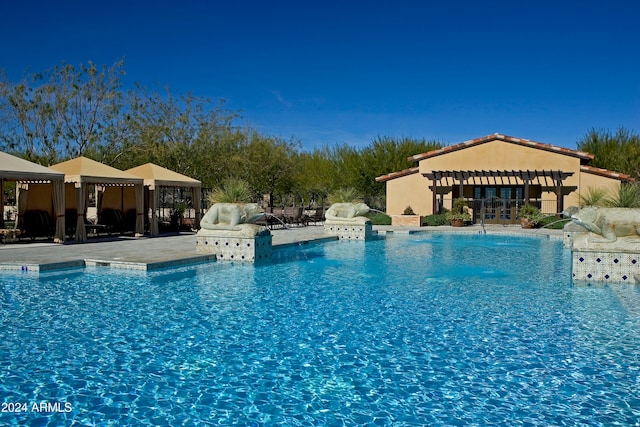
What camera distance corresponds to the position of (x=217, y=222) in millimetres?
13633

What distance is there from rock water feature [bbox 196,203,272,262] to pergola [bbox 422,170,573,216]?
17.0 metres

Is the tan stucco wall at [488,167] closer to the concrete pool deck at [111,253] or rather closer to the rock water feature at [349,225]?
the rock water feature at [349,225]

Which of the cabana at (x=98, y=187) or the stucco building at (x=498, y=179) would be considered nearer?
the cabana at (x=98, y=187)

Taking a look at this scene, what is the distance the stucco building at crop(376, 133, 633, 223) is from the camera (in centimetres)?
2747

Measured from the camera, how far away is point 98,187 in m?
21.1

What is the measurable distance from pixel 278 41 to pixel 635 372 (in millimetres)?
25290

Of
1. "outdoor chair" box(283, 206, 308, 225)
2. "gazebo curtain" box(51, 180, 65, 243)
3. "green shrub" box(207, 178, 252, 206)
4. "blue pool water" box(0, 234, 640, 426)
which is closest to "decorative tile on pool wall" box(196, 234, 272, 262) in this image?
"green shrub" box(207, 178, 252, 206)

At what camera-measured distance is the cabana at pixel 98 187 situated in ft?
53.3

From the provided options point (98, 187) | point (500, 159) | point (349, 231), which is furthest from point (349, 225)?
point (500, 159)

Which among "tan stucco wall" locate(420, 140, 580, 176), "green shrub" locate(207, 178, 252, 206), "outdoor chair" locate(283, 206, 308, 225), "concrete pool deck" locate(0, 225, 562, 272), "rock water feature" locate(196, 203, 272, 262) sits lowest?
"concrete pool deck" locate(0, 225, 562, 272)

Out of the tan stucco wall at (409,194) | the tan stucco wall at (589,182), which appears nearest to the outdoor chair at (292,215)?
the tan stucco wall at (409,194)

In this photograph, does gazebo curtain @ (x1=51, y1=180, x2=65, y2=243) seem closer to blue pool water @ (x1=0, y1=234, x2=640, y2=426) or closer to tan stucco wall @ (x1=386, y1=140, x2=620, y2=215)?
blue pool water @ (x1=0, y1=234, x2=640, y2=426)

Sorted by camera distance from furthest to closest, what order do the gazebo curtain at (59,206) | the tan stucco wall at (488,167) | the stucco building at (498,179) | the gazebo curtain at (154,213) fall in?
the tan stucco wall at (488,167)
the stucco building at (498,179)
the gazebo curtain at (154,213)
the gazebo curtain at (59,206)

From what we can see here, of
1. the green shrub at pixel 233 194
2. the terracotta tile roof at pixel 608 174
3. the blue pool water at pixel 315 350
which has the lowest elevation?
the blue pool water at pixel 315 350
